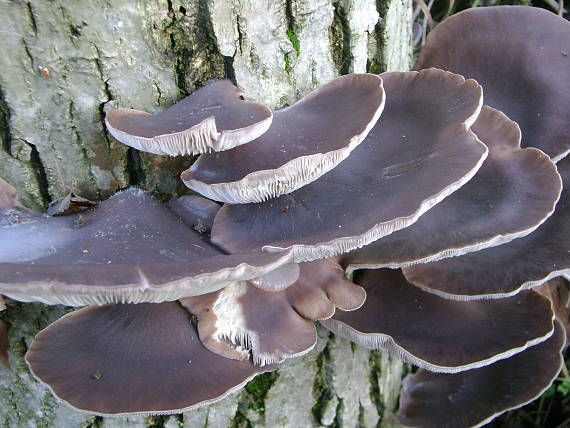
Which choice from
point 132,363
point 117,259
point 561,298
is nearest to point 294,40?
point 117,259

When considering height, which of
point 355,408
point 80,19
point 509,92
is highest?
point 80,19

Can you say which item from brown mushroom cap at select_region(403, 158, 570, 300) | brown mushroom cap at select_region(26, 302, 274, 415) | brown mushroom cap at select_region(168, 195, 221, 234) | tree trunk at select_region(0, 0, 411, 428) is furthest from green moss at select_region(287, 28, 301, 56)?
brown mushroom cap at select_region(26, 302, 274, 415)

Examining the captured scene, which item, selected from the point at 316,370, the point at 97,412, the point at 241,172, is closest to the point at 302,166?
the point at 241,172

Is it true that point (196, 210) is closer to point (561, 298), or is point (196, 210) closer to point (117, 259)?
point (117, 259)

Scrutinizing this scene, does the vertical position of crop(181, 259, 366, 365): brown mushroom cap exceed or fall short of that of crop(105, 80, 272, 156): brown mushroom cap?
it falls short

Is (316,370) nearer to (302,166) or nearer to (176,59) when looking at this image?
(302,166)

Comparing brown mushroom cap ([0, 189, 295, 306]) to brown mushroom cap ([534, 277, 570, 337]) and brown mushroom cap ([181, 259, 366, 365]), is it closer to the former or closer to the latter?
brown mushroom cap ([181, 259, 366, 365])

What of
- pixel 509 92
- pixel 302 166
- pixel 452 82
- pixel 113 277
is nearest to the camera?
pixel 113 277
